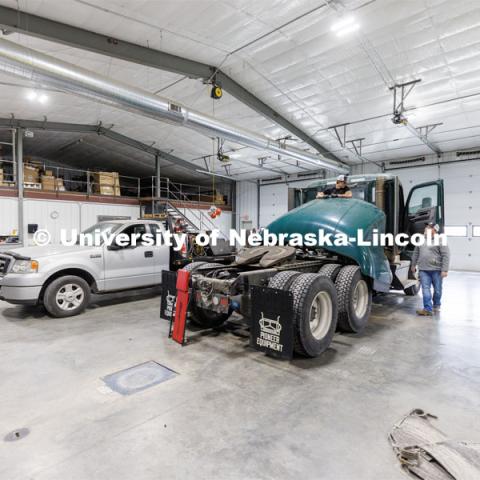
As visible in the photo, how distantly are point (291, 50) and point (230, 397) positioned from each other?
310 inches

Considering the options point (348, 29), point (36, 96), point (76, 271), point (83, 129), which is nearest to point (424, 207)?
point (348, 29)

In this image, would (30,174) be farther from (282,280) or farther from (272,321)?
(272,321)

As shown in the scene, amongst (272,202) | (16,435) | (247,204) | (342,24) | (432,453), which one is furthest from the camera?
(247,204)

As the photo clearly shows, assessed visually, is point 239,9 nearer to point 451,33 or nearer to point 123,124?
point 451,33

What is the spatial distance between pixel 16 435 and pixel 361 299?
5058 mm

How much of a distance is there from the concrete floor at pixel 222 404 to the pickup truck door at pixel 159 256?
241 cm

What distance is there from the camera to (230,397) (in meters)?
3.28

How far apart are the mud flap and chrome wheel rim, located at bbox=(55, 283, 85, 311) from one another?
13.4 ft

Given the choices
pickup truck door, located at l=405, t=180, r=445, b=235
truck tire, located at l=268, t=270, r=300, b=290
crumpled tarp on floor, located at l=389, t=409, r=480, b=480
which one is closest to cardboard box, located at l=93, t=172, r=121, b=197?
pickup truck door, located at l=405, t=180, r=445, b=235

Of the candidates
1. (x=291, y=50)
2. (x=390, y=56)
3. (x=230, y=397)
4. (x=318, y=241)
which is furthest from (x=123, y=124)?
(x=230, y=397)

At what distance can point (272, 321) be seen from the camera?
3.92 meters

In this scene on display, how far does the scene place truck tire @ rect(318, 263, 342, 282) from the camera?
5.27 m

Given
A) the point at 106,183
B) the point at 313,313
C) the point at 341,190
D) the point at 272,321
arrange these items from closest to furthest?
the point at 272,321 < the point at 313,313 < the point at 341,190 < the point at 106,183

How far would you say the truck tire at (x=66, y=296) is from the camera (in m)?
6.06
